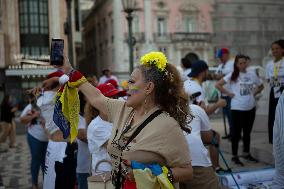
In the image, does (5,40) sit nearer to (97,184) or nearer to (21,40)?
(21,40)

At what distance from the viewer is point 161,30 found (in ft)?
161

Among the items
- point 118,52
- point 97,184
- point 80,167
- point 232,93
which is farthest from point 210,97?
point 118,52

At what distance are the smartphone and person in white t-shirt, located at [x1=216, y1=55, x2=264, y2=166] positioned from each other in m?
4.18

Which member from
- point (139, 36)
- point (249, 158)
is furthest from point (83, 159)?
point (139, 36)

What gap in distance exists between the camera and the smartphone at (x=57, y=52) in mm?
3391

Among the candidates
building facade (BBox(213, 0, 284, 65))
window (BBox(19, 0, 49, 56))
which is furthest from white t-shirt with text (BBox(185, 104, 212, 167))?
window (BBox(19, 0, 49, 56))

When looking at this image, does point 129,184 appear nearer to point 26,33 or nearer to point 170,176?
point 170,176

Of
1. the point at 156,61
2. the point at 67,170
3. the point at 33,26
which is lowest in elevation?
the point at 67,170

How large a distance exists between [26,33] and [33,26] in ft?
3.39

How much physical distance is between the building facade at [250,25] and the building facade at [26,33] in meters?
25.5

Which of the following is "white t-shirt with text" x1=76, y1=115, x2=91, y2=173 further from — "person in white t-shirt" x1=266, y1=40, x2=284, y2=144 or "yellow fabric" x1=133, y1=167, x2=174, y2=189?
"person in white t-shirt" x1=266, y1=40, x2=284, y2=144

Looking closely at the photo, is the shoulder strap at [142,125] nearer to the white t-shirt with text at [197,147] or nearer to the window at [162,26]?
the white t-shirt with text at [197,147]

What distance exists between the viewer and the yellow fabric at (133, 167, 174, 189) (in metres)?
2.66

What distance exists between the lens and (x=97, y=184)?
132 inches
